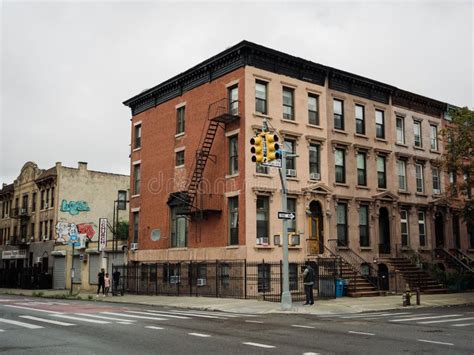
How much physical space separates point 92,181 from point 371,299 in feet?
115

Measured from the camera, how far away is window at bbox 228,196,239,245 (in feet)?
94.4

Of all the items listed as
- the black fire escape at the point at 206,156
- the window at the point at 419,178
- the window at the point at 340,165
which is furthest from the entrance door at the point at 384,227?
the black fire escape at the point at 206,156

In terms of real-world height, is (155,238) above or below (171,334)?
above

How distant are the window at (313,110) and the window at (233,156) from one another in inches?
198

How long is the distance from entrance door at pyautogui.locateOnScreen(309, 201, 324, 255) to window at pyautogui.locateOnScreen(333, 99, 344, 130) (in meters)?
5.40

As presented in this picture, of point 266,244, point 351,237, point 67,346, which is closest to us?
point 67,346

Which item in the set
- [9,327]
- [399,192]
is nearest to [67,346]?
[9,327]

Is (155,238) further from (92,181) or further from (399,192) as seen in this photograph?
(92,181)

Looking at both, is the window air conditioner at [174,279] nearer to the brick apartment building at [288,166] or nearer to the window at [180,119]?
the brick apartment building at [288,166]

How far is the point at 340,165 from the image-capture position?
108 feet

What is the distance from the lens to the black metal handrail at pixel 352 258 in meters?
30.8

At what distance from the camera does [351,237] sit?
3206 cm

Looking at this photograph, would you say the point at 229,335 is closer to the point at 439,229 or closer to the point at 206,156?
the point at 206,156

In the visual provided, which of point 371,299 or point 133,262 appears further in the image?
point 133,262
